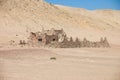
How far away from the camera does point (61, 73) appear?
15.4 meters

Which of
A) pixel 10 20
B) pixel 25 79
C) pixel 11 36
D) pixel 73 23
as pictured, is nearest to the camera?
pixel 25 79

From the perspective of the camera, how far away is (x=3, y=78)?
45.3ft

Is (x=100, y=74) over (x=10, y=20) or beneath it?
beneath

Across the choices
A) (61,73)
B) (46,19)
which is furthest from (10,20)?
(61,73)

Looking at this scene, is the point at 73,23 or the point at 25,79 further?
the point at 73,23

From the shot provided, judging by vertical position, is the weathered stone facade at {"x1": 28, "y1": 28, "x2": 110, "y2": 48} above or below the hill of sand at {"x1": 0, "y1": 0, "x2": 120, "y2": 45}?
below

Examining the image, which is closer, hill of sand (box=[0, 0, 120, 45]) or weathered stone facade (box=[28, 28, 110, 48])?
weathered stone facade (box=[28, 28, 110, 48])

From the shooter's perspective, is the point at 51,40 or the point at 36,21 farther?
the point at 36,21

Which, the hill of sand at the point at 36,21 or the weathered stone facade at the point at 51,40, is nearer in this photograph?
the weathered stone facade at the point at 51,40

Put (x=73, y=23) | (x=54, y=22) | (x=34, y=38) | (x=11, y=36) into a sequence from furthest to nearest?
(x=73, y=23) < (x=54, y=22) < (x=11, y=36) < (x=34, y=38)

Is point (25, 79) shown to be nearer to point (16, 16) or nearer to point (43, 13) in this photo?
point (16, 16)

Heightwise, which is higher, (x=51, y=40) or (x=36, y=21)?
(x=36, y=21)

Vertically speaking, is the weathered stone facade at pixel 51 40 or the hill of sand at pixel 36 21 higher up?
the hill of sand at pixel 36 21

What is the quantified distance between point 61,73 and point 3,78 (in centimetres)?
260
